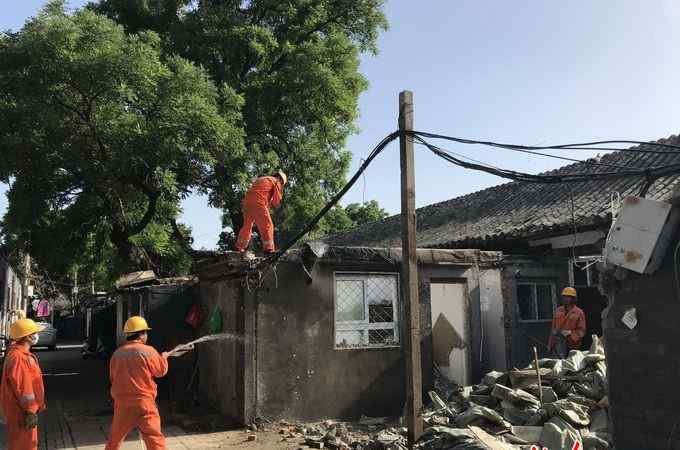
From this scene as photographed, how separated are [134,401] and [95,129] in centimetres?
848

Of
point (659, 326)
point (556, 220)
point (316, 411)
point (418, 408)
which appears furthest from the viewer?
point (556, 220)

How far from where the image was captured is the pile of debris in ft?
22.3

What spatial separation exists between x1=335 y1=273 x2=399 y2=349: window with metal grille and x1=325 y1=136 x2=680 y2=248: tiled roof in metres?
4.15

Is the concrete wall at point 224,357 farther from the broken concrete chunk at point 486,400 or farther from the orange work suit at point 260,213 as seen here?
the broken concrete chunk at point 486,400

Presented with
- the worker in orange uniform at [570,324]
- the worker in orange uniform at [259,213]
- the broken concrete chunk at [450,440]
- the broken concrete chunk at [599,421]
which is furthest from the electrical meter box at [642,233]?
the worker in orange uniform at [259,213]

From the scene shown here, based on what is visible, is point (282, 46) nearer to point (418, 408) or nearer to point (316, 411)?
point (316, 411)

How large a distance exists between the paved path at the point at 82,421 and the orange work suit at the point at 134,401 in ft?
6.38

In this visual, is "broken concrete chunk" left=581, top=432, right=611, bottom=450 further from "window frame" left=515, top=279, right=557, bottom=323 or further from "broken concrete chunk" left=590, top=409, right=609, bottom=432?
"window frame" left=515, top=279, right=557, bottom=323

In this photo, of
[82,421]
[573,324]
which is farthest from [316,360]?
[573,324]

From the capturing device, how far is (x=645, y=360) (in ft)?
18.6

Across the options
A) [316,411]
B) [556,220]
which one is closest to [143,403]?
[316,411]

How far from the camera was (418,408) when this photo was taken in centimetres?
673

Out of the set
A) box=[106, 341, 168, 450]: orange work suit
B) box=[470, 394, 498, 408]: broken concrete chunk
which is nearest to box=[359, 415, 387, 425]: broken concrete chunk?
box=[470, 394, 498, 408]: broken concrete chunk

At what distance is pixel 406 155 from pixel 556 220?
7.29m
